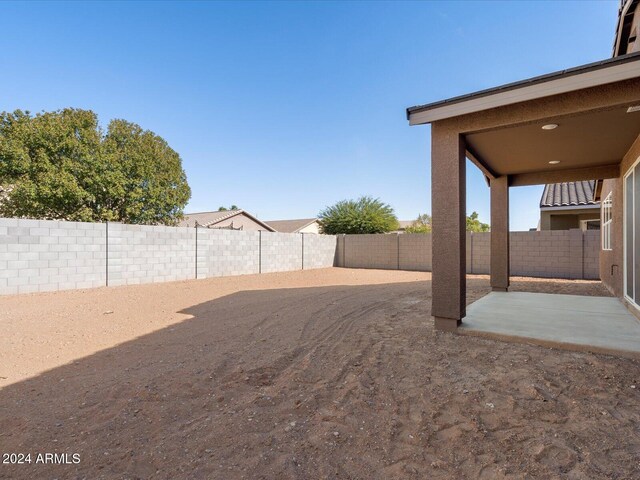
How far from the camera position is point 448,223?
4.39 meters

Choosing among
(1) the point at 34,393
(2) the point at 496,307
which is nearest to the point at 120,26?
(1) the point at 34,393

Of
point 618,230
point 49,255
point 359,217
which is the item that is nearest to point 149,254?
point 49,255

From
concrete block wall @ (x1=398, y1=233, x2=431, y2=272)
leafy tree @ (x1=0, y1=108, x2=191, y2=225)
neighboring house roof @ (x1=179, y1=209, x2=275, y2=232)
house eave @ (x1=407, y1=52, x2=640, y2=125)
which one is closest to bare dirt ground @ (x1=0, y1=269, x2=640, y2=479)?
house eave @ (x1=407, y1=52, x2=640, y2=125)

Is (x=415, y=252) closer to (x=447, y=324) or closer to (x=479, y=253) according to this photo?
(x=479, y=253)

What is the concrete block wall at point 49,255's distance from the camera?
7582mm

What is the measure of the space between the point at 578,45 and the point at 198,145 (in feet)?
52.3

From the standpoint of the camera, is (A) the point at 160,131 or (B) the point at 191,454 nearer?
(B) the point at 191,454

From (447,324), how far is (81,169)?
15.6m

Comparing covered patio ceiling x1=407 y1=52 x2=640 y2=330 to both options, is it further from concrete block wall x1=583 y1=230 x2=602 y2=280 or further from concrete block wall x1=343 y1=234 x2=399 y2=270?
concrete block wall x1=343 y1=234 x2=399 y2=270

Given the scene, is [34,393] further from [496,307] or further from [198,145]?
[198,145]

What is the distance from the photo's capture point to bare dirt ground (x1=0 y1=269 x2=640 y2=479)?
1.94 meters

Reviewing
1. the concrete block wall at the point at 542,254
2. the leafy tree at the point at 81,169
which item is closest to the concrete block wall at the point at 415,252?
the concrete block wall at the point at 542,254

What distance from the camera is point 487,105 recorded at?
400 cm

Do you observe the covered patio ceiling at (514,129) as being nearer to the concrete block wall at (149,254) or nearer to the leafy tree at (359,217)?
the concrete block wall at (149,254)
